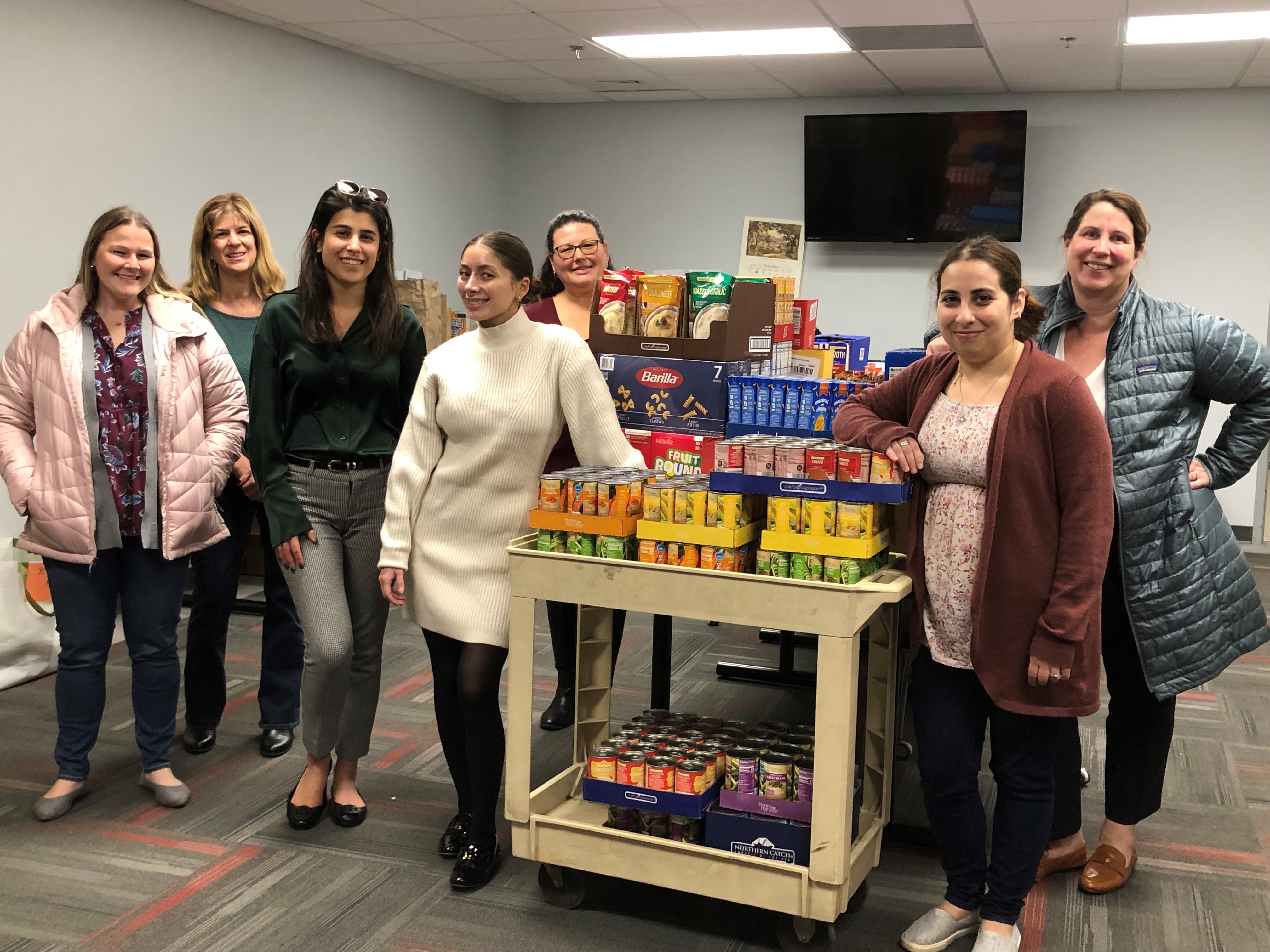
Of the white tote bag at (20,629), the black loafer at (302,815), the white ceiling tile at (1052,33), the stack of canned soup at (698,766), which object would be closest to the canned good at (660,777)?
the stack of canned soup at (698,766)

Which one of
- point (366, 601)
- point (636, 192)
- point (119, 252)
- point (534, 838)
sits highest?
point (636, 192)

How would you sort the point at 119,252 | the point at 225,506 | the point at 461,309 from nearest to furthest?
the point at 119,252
the point at 225,506
the point at 461,309

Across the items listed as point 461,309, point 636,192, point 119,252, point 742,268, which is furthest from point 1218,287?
point 119,252

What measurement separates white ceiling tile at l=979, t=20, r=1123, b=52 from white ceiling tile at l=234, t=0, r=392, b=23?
2.82 meters

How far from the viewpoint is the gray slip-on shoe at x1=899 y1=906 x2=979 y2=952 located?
7.42ft

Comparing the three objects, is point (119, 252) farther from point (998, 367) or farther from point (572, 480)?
point (998, 367)

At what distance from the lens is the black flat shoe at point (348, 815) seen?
2.81 m

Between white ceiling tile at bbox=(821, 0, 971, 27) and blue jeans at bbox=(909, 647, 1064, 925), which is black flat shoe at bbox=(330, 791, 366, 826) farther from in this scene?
white ceiling tile at bbox=(821, 0, 971, 27)

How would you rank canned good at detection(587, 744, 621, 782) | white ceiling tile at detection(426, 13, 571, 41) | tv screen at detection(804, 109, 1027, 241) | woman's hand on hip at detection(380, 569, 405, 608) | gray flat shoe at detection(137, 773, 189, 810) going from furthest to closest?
tv screen at detection(804, 109, 1027, 241) < white ceiling tile at detection(426, 13, 571, 41) < gray flat shoe at detection(137, 773, 189, 810) < woman's hand on hip at detection(380, 569, 405, 608) < canned good at detection(587, 744, 621, 782)

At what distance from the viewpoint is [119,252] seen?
2795 mm

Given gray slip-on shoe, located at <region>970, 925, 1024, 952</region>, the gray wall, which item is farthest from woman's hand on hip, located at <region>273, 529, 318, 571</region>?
the gray wall

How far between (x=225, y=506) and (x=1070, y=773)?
7.60 ft

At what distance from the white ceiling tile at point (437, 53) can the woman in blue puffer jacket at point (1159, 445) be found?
449 cm

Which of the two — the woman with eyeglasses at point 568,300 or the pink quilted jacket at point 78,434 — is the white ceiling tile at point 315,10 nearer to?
the woman with eyeglasses at point 568,300
